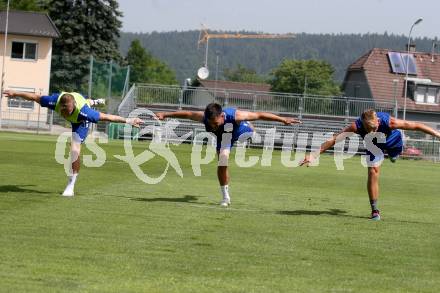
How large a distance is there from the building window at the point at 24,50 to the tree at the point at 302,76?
5968cm

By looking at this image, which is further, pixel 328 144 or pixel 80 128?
pixel 80 128

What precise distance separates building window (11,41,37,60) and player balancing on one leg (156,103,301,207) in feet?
199

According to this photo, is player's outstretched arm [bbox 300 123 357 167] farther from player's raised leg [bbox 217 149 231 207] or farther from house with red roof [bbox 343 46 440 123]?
house with red roof [bbox 343 46 440 123]

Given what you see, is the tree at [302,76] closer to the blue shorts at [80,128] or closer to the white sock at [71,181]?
the blue shorts at [80,128]

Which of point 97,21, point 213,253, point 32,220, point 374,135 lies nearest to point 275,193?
point 374,135

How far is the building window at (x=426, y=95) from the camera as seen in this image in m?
89.0

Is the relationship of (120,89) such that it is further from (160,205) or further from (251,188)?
(160,205)

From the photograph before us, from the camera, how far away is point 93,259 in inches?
373

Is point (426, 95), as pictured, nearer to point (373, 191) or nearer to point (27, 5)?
point (27, 5)

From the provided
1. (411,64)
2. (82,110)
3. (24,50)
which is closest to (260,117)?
(82,110)

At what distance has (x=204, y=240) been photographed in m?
11.3

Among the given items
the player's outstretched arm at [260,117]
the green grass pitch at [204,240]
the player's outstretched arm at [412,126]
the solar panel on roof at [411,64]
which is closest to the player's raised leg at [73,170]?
the green grass pitch at [204,240]

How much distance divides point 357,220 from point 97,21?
268 feet

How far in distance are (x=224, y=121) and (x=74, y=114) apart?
2.89 metres
